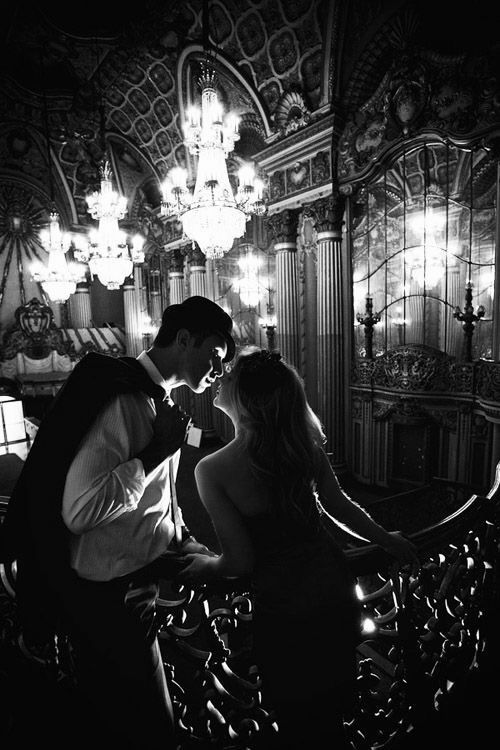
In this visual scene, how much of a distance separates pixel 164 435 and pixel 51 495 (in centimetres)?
40

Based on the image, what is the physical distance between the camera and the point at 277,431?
1.39 m

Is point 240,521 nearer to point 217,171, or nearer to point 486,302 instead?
point 217,171

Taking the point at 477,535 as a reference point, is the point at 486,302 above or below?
above

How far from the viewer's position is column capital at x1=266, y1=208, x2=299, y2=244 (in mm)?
7445

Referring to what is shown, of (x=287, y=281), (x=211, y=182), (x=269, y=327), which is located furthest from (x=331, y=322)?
(x=211, y=182)

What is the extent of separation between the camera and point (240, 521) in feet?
4.53

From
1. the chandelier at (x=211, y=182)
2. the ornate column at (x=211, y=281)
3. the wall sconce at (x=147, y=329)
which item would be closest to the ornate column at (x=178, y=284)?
the ornate column at (x=211, y=281)

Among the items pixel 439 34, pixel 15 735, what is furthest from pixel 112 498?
pixel 439 34

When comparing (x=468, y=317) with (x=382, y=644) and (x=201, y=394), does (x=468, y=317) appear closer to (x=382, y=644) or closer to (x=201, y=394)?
(x=382, y=644)

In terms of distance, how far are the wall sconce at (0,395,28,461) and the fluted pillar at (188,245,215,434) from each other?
17.1ft

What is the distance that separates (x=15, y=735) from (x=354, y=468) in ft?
20.3

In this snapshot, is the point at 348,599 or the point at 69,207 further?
the point at 69,207

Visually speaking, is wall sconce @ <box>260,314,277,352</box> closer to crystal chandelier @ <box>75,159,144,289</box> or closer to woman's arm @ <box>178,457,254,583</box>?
crystal chandelier @ <box>75,159,144,289</box>

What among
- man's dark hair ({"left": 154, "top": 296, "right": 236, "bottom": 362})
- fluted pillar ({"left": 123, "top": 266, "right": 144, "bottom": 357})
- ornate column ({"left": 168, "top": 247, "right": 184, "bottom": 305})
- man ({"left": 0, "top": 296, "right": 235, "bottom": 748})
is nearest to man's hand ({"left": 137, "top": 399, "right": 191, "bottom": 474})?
man ({"left": 0, "top": 296, "right": 235, "bottom": 748})
